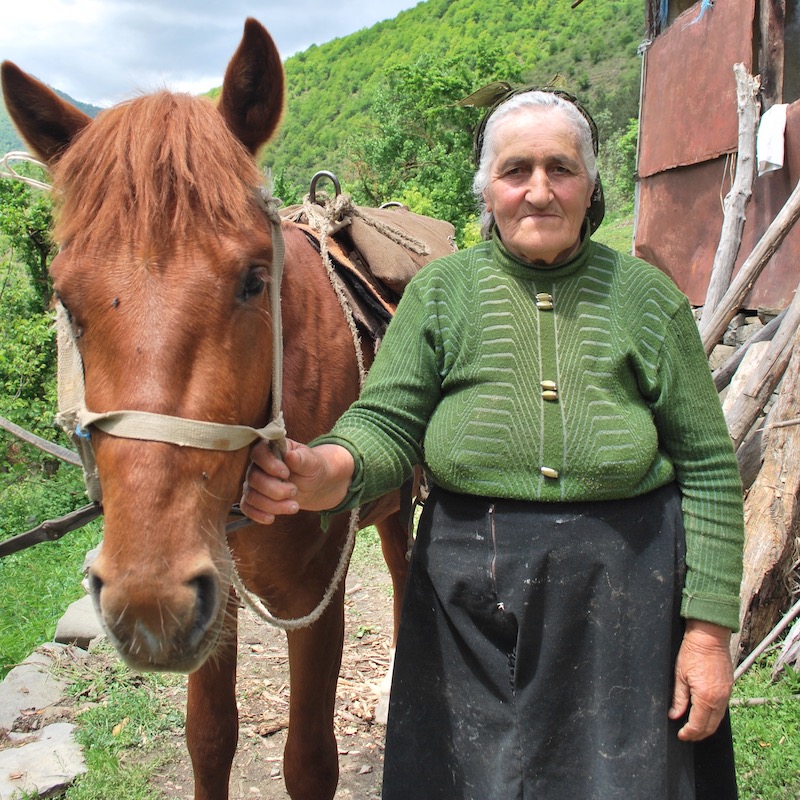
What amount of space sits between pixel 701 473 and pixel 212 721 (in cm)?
174

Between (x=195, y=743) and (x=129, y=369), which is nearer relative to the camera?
(x=129, y=369)

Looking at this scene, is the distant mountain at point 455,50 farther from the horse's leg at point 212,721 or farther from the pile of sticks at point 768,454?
the horse's leg at point 212,721

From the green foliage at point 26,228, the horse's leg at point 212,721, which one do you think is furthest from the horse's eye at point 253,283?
the green foliage at point 26,228

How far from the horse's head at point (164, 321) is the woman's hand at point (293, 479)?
0.06 metres

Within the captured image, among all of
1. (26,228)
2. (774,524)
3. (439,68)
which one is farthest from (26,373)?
(439,68)

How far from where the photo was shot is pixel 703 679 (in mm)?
1505

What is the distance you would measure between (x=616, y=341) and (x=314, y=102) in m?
77.2

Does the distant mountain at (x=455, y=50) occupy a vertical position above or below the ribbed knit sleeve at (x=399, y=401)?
above

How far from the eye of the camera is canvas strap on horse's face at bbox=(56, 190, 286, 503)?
3.98ft

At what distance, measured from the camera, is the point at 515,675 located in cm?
155

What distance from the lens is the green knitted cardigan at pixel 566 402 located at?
150 cm

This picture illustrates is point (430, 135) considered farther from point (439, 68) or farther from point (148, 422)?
point (148, 422)

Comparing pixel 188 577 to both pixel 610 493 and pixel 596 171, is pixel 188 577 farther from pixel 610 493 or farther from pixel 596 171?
pixel 596 171

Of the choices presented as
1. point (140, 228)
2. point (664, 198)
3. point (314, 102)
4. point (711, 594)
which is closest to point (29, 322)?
point (664, 198)
